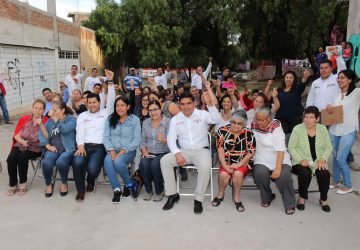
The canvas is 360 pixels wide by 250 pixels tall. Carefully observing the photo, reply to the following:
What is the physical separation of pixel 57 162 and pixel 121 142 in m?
0.88

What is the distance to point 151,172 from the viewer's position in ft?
15.3

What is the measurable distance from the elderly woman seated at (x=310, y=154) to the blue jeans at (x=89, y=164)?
252 cm

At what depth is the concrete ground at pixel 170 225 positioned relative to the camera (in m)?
3.53

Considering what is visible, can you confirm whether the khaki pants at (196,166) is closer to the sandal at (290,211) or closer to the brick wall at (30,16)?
the sandal at (290,211)

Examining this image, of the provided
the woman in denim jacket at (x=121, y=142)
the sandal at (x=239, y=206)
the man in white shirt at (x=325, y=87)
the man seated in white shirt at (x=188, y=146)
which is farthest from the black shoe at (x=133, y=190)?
the man in white shirt at (x=325, y=87)

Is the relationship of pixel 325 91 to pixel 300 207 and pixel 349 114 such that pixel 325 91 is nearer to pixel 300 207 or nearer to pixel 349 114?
pixel 349 114

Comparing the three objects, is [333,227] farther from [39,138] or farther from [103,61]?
[103,61]

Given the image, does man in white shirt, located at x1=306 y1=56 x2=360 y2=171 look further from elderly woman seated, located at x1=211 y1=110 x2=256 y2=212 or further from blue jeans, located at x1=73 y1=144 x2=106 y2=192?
blue jeans, located at x1=73 y1=144 x2=106 y2=192

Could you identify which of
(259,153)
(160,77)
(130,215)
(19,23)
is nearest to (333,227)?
(259,153)

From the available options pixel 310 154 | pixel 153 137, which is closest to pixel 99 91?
pixel 153 137

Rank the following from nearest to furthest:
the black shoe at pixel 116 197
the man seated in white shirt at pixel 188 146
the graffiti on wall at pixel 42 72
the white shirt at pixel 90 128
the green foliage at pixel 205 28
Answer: the man seated in white shirt at pixel 188 146
the black shoe at pixel 116 197
the white shirt at pixel 90 128
the graffiti on wall at pixel 42 72
the green foliage at pixel 205 28

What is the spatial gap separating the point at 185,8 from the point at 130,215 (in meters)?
17.5

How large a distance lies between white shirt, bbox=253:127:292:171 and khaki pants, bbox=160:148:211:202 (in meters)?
0.64

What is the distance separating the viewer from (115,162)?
15.1ft
